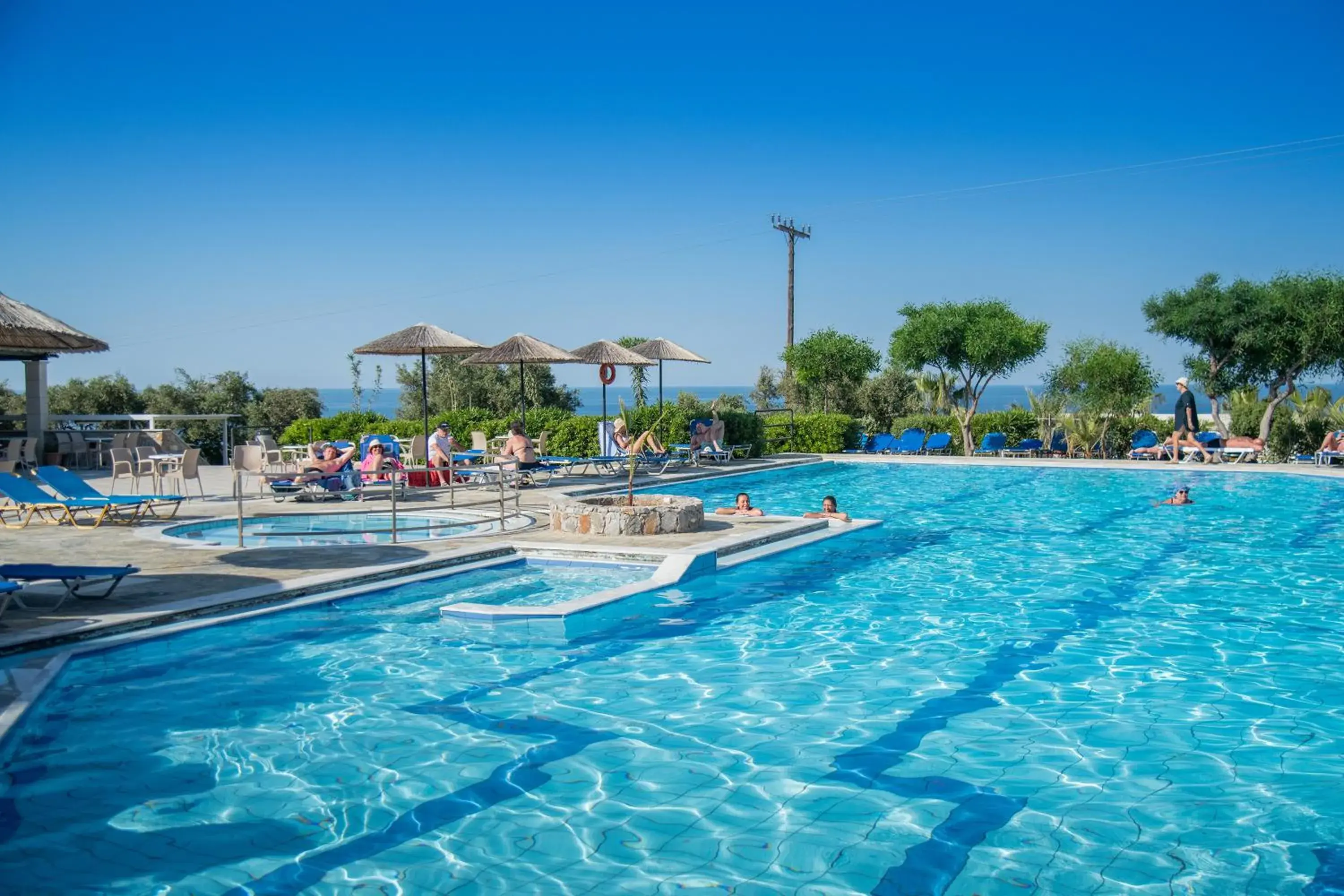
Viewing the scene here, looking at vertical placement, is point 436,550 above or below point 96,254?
below

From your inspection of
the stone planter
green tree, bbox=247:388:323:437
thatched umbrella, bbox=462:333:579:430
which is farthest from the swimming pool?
green tree, bbox=247:388:323:437

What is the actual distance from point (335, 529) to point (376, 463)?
109 inches

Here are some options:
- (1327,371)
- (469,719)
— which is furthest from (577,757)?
(1327,371)

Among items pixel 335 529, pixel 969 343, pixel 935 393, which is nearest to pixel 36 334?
pixel 335 529

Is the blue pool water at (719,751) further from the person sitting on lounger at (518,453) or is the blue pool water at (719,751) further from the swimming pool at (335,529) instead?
the person sitting on lounger at (518,453)

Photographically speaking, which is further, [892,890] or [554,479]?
[554,479]

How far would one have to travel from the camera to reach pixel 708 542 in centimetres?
1080

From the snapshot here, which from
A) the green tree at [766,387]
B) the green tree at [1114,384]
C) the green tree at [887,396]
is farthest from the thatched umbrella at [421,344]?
the green tree at [766,387]

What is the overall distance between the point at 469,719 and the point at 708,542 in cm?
517

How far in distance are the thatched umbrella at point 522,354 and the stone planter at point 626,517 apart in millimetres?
6922

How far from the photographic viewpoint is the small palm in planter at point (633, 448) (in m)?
11.8

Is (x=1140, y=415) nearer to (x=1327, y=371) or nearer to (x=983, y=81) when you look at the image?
(x=1327, y=371)

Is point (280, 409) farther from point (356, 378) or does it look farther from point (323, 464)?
point (323, 464)

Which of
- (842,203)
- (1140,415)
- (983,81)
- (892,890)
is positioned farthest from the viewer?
(842,203)
